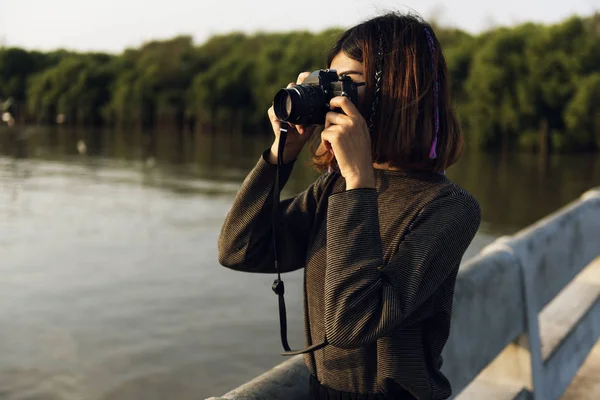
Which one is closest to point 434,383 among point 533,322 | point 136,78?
point 533,322

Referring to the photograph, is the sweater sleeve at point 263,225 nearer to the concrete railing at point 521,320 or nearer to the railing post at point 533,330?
the concrete railing at point 521,320

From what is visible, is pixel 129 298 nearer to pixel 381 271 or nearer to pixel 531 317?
pixel 531 317

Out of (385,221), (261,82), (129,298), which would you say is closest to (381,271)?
(385,221)

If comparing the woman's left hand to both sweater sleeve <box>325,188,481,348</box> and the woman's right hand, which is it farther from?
the woman's right hand

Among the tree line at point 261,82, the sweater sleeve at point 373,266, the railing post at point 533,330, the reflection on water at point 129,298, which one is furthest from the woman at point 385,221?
the tree line at point 261,82

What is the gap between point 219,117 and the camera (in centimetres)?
8831

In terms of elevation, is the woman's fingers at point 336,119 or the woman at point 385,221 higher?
the woman's fingers at point 336,119

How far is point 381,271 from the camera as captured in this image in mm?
1686

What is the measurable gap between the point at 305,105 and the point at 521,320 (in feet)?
6.09

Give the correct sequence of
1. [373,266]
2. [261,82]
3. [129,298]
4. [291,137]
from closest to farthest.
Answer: [373,266], [291,137], [129,298], [261,82]

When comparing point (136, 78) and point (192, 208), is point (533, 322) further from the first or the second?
point (136, 78)

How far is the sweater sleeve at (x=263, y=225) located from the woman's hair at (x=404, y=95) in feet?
1.10

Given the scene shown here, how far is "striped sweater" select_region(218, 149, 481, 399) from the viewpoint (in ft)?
5.38

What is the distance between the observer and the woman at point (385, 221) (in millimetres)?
1651
